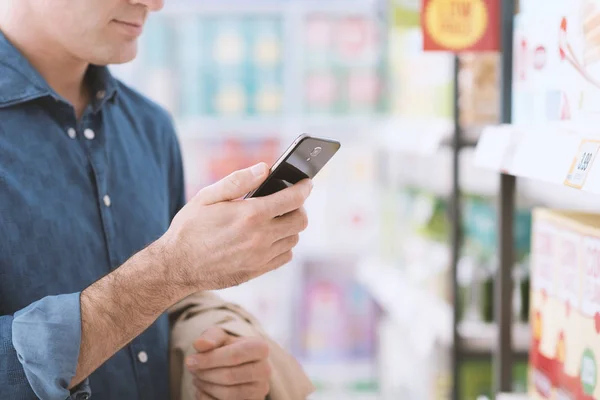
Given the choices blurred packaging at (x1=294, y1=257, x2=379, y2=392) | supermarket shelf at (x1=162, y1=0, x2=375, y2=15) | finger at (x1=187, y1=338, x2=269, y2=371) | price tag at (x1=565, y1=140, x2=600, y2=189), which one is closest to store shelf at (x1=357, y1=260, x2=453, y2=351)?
finger at (x1=187, y1=338, x2=269, y2=371)

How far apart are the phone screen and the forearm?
180 millimetres

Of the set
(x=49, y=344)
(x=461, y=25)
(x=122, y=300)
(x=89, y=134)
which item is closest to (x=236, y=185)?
(x=122, y=300)

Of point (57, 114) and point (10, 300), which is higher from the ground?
point (57, 114)

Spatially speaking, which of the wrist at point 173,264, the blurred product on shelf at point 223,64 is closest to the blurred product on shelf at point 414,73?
the blurred product on shelf at point 223,64

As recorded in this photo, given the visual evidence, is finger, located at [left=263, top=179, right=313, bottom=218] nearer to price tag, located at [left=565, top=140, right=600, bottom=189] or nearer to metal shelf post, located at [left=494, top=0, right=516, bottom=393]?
price tag, located at [left=565, top=140, right=600, bottom=189]

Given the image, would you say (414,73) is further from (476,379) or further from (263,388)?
(263,388)

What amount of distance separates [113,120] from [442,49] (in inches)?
27.8

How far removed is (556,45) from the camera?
1.19m

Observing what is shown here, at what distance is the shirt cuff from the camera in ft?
3.58

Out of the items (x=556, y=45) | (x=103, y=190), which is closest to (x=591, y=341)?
(x=556, y=45)

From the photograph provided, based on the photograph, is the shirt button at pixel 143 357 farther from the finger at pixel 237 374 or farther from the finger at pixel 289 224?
the finger at pixel 289 224

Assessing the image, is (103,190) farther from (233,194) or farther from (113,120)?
(233,194)

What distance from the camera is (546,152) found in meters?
1.09

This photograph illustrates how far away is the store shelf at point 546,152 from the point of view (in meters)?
0.95
